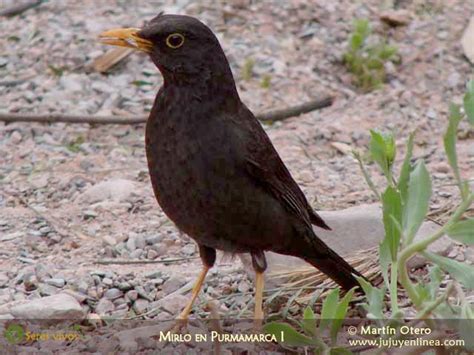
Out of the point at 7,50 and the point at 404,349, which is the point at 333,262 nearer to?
the point at 404,349

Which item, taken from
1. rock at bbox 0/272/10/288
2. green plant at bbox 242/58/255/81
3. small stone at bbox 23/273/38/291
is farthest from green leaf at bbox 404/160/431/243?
green plant at bbox 242/58/255/81

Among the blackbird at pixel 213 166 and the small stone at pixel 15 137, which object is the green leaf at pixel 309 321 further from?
the small stone at pixel 15 137

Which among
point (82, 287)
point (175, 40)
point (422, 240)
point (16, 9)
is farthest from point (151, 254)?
point (16, 9)

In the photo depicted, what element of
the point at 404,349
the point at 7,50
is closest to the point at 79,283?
the point at 404,349

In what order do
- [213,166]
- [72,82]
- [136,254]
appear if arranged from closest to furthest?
[213,166]
[136,254]
[72,82]

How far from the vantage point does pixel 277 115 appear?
8.41m

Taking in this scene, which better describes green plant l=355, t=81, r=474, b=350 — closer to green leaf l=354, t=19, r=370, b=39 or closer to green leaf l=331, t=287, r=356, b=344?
green leaf l=331, t=287, r=356, b=344

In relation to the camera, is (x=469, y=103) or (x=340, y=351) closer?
(x=469, y=103)

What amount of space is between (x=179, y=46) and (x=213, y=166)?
2.17 feet

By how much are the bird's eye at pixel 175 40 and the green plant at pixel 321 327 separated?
1.57 meters

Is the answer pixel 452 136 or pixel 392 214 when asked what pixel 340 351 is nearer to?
pixel 392 214

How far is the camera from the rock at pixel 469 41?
9.23 meters

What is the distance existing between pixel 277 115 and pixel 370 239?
247 centimetres

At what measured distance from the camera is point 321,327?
14.9ft
